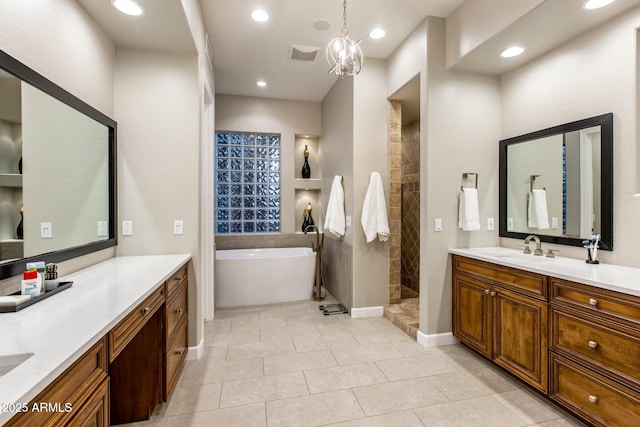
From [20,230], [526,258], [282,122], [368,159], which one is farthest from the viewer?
[282,122]

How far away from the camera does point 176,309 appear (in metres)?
2.21

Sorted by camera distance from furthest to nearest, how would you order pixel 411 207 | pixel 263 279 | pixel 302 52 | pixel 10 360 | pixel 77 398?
1. pixel 411 207
2. pixel 263 279
3. pixel 302 52
4. pixel 77 398
5. pixel 10 360

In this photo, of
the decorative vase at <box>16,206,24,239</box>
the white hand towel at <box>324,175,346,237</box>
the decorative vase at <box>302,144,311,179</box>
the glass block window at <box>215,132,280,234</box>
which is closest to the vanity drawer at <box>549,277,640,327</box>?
the white hand towel at <box>324,175,346,237</box>

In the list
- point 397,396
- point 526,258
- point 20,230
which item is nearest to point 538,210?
point 526,258

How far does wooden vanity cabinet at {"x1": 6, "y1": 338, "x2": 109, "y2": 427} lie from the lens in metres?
0.79

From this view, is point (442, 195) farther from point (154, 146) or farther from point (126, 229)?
point (126, 229)

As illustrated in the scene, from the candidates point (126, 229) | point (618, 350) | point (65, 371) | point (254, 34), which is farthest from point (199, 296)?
point (618, 350)

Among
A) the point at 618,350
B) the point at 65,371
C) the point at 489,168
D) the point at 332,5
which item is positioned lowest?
the point at 618,350

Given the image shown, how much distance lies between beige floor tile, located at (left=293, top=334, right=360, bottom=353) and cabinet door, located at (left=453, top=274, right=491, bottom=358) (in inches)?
38.9

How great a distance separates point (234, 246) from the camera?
16.2ft

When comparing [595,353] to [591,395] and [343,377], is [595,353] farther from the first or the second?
[343,377]

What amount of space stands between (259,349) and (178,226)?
1.34 m

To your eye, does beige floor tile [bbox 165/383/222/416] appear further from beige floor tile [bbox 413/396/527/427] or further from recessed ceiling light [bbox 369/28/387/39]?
recessed ceiling light [bbox 369/28/387/39]

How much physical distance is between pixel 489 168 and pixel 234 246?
146 inches
